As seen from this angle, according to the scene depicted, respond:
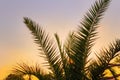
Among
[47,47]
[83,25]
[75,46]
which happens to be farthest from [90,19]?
[47,47]

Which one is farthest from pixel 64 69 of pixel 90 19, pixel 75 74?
pixel 90 19

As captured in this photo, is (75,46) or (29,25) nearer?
(75,46)

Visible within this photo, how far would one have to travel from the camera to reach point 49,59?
9102mm

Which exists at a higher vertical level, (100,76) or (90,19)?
(90,19)

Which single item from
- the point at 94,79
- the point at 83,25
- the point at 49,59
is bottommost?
the point at 94,79

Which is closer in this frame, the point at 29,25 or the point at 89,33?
the point at 89,33

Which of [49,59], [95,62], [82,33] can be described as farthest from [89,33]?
[49,59]

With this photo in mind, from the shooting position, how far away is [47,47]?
9227mm

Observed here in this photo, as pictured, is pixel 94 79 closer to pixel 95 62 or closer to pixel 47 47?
pixel 95 62

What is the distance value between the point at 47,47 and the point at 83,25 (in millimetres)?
1306

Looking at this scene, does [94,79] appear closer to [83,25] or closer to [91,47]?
[91,47]

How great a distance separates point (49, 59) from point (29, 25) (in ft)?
4.20

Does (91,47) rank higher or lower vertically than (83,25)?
lower

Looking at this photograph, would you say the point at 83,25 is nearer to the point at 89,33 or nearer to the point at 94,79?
the point at 89,33
